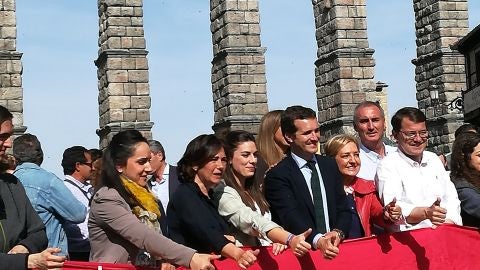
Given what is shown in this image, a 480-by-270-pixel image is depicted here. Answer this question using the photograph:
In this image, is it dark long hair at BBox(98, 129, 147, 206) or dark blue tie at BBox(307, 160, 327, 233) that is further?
dark blue tie at BBox(307, 160, 327, 233)

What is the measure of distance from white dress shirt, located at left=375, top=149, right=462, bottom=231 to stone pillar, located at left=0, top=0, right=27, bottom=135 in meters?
13.4

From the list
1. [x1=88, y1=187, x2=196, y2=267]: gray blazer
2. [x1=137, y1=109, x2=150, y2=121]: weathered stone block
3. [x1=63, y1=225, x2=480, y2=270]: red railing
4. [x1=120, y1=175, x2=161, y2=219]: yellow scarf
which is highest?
[x1=137, y1=109, x2=150, y2=121]: weathered stone block

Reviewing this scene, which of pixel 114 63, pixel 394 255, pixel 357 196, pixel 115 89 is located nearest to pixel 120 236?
pixel 394 255

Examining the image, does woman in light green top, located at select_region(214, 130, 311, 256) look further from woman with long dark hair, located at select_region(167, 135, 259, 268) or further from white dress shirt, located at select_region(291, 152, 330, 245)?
white dress shirt, located at select_region(291, 152, 330, 245)

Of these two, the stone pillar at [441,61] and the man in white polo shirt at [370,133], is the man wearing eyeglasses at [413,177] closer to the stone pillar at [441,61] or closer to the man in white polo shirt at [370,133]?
the man in white polo shirt at [370,133]

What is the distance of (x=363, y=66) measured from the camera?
23.4m

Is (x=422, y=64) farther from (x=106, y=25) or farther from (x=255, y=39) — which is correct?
(x=106, y=25)

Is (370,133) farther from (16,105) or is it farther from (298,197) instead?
(16,105)

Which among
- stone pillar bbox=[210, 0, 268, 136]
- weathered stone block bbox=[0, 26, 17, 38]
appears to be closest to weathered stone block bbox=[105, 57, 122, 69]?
weathered stone block bbox=[0, 26, 17, 38]

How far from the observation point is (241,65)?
22.4m

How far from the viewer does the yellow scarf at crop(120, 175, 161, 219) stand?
6.53 metres

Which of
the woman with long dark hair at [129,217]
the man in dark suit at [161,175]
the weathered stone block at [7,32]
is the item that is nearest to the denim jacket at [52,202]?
the woman with long dark hair at [129,217]

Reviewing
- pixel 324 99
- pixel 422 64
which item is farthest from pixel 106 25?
pixel 422 64

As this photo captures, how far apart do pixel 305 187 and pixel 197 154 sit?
2.37 feet
